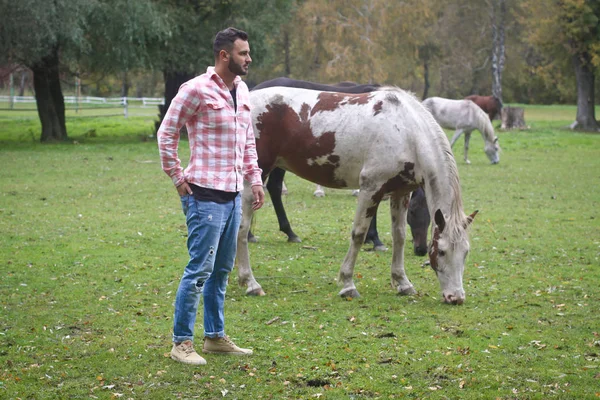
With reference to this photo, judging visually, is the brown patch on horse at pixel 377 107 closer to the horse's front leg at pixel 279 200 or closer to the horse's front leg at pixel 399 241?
the horse's front leg at pixel 399 241

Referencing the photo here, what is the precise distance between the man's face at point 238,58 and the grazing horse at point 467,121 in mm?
16350

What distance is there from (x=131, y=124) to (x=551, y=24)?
63.5 feet

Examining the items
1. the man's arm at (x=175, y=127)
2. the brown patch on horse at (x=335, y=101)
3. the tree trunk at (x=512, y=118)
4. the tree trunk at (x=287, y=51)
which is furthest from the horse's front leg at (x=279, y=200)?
the tree trunk at (x=287, y=51)

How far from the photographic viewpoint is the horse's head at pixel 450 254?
263 inches

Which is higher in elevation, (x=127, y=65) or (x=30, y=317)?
(x=127, y=65)

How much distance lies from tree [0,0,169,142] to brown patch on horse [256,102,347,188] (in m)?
14.7

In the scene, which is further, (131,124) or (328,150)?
(131,124)

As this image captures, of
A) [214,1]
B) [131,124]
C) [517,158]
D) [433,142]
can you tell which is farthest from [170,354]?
[131,124]

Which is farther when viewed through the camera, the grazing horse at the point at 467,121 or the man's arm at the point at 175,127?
the grazing horse at the point at 467,121

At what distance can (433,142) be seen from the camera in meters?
6.88

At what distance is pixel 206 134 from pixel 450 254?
9.39ft

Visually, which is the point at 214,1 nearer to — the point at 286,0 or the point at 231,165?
the point at 286,0

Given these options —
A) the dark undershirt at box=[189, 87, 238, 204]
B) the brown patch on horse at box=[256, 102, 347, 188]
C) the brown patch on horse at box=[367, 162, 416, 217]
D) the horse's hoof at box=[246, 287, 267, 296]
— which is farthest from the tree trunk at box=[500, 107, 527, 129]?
the dark undershirt at box=[189, 87, 238, 204]

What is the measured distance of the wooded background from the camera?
22031mm
